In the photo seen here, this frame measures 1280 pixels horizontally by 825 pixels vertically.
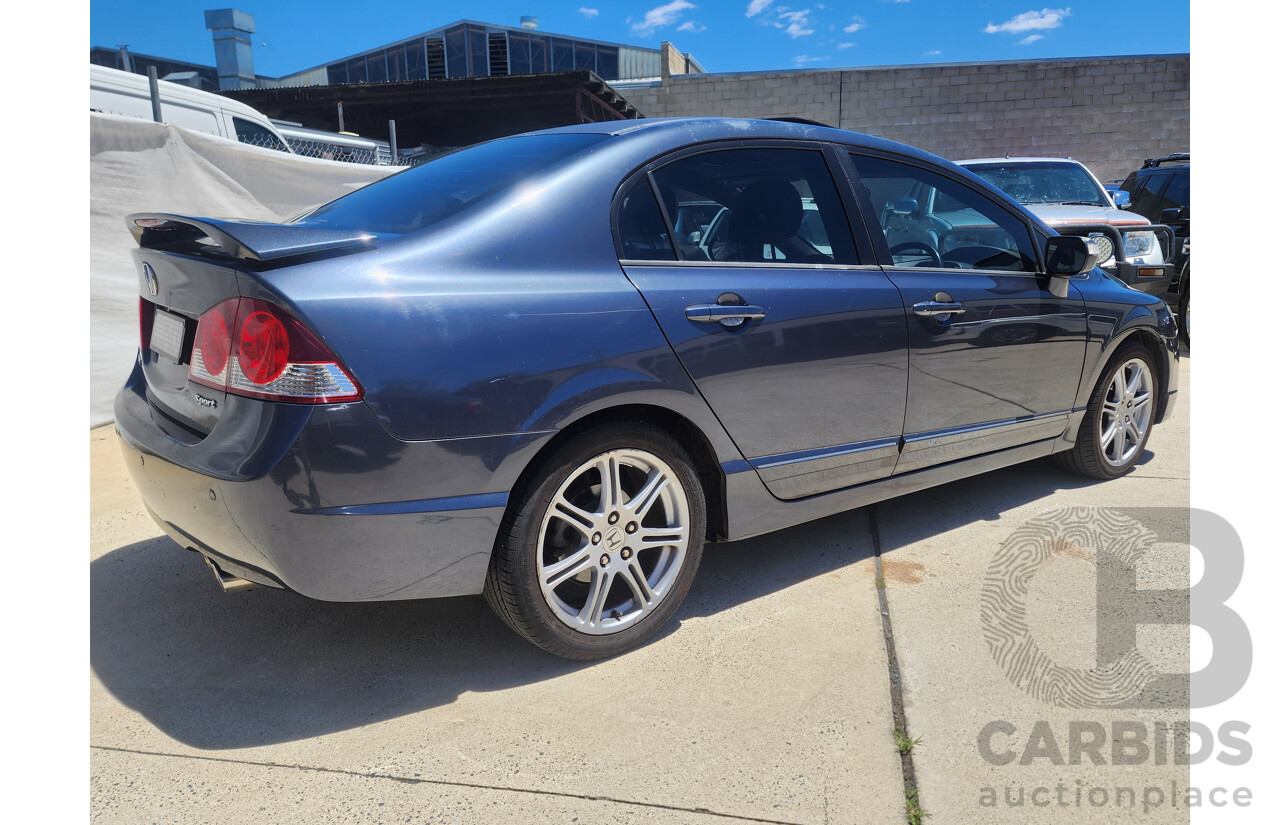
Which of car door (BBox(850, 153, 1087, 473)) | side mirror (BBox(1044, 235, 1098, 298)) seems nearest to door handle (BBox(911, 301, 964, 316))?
car door (BBox(850, 153, 1087, 473))

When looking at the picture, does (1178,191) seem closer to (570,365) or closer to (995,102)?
(570,365)

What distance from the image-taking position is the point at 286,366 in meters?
2.12

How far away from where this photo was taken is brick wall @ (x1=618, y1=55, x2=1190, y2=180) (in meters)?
24.5

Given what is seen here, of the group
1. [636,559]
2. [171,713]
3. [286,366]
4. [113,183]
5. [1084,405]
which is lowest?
[171,713]

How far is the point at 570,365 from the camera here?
7.89 ft

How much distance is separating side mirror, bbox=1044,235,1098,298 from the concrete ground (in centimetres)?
115

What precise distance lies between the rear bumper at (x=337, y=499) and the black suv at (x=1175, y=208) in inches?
316

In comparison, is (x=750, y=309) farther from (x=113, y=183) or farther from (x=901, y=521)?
(x=113, y=183)

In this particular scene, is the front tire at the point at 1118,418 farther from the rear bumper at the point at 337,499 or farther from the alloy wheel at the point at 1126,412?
the rear bumper at the point at 337,499

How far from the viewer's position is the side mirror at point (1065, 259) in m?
3.76

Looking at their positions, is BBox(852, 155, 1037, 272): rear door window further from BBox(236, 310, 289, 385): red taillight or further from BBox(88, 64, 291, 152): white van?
BBox(88, 64, 291, 152): white van

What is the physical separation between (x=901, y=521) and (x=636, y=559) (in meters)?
1.67

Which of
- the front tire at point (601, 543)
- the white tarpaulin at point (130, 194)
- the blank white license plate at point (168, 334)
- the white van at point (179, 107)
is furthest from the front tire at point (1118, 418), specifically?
the white van at point (179, 107)

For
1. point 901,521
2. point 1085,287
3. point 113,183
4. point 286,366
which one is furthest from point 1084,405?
point 113,183
